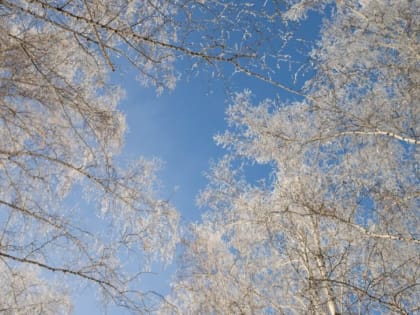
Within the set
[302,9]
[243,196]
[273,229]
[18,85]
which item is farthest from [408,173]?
[18,85]

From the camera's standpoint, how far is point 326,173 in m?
5.25

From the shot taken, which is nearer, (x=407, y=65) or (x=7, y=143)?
(x=7, y=143)

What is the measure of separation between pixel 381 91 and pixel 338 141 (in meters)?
0.83

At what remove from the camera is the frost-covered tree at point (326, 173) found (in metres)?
4.05

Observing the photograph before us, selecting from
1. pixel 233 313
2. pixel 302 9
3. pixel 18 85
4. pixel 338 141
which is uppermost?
pixel 302 9

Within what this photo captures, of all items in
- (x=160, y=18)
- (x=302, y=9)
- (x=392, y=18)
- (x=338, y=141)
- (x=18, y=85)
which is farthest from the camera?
(x=302, y=9)

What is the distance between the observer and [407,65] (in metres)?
4.53

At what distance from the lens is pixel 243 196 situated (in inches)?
241

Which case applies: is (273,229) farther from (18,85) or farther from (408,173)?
(18,85)

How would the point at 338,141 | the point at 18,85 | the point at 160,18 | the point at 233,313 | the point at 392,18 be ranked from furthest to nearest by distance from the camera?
the point at 392,18 → the point at 338,141 → the point at 233,313 → the point at 18,85 → the point at 160,18

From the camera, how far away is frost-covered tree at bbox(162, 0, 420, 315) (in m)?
4.05

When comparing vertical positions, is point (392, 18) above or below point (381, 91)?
above

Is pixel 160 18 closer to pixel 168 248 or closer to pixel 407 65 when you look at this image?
pixel 168 248

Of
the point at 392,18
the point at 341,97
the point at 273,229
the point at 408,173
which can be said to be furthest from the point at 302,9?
the point at 273,229
